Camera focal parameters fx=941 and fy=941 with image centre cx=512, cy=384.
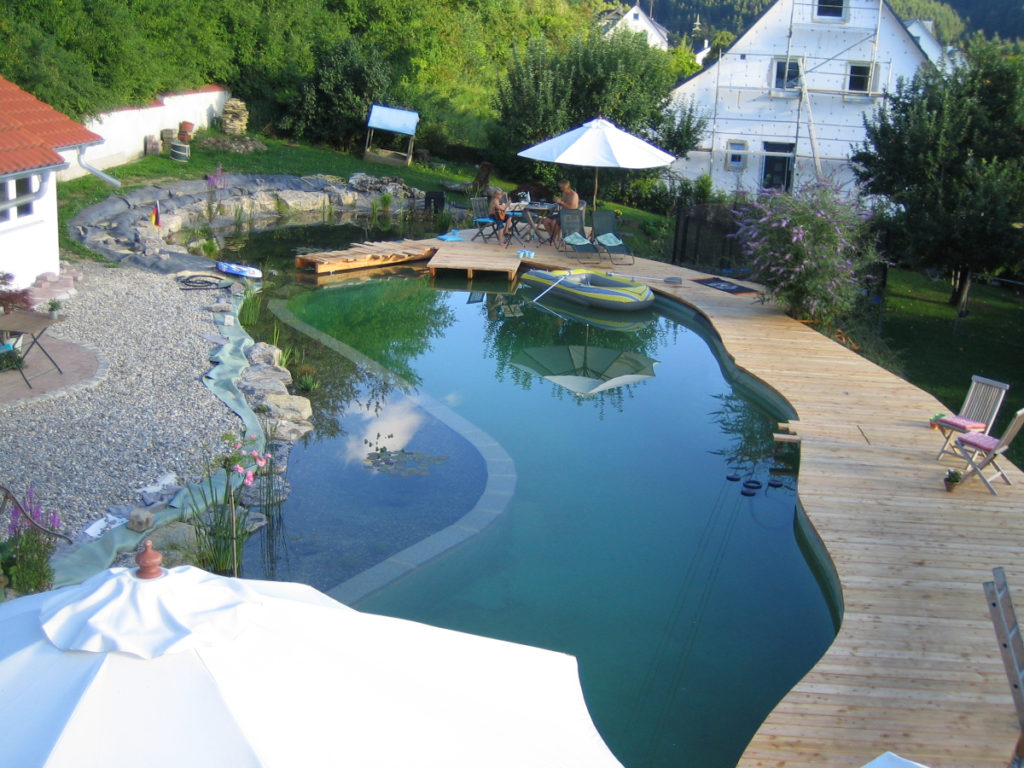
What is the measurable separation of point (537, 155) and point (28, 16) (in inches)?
481

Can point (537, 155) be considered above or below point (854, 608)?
above

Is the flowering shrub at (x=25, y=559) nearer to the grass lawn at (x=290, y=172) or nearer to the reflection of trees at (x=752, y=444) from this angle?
the reflection of trees at (x=752, y=444)

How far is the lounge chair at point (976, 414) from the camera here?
8523mm

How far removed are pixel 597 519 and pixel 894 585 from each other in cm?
256

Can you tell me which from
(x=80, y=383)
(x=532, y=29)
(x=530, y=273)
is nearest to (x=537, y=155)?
(x=530, y=273)

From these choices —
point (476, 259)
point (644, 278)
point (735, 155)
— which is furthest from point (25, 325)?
point (735, 155)

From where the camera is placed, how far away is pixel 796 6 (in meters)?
27.8

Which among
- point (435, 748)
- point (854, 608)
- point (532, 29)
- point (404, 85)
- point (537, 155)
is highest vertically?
point (532, 29)

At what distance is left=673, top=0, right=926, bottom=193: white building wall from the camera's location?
27.7 m

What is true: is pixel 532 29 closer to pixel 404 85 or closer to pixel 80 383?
pixel 404 85

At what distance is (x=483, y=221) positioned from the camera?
1839cm

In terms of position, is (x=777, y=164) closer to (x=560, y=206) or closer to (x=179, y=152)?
(x=560, y=206)

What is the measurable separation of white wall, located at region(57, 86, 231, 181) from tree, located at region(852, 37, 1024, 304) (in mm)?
15658

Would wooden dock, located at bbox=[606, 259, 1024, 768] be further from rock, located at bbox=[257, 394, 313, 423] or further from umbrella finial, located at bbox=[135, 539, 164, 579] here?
rock, located at bbox=[257, 394, 313, 423]
